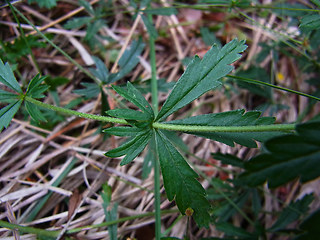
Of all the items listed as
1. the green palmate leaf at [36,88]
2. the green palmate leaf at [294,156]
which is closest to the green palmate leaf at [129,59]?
the green palmate leaf at [36,88]

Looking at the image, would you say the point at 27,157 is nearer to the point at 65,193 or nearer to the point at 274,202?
the point at 65,193

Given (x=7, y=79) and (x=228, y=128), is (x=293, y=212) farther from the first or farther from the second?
(x=7, y=79)

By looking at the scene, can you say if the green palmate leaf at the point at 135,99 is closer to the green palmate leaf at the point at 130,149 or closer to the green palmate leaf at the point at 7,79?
the green palmate leaf at the point at 130,149

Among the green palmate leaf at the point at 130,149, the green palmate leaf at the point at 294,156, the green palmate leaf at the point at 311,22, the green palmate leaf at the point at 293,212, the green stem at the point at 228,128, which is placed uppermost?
the green palmate leaf at the point at 311,22

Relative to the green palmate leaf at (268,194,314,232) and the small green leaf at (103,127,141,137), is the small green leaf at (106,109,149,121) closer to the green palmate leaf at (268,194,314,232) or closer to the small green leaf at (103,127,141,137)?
the small green leaf at (103,127,141,137)

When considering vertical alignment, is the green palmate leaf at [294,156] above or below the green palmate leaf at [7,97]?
below

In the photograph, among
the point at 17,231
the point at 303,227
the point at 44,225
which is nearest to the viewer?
the point at 303,227

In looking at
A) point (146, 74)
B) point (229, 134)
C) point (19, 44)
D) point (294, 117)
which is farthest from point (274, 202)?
point (19, 44)
